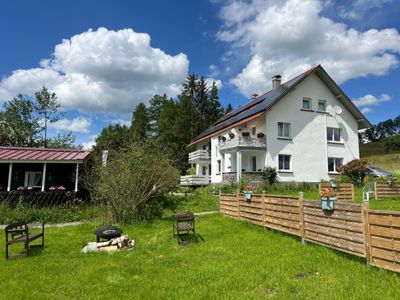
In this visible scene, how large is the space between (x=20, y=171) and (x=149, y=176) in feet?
36.9

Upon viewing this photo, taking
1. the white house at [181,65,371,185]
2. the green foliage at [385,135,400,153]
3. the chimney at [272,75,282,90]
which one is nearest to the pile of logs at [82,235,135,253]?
the white house at [181,65,371,185]

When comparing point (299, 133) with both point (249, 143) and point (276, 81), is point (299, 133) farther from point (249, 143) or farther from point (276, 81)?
point (276, 81)

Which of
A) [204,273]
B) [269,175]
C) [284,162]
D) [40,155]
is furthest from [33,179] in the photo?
[284,162]

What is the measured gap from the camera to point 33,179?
20.2 meters

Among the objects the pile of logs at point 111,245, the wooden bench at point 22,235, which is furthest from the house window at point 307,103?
the wooden bench at point 22,235

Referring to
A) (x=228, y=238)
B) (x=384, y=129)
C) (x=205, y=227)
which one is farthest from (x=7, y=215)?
(x=384, y=129)

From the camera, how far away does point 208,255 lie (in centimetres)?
764

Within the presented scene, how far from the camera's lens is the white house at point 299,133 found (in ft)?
85.5

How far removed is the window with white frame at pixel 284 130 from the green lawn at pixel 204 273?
18699mm

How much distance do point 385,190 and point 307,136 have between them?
11.0 metres

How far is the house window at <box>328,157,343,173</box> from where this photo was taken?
28266 millimetres

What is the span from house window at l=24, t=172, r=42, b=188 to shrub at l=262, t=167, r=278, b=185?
632 inches

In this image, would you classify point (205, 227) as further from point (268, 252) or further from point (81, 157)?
point (81, 157)

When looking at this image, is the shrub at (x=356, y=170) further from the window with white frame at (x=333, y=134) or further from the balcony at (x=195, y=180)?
the balcony at (x=195, y=180)
